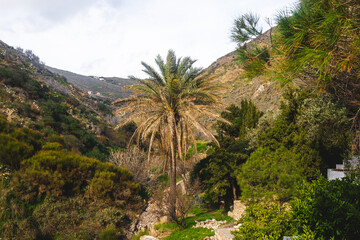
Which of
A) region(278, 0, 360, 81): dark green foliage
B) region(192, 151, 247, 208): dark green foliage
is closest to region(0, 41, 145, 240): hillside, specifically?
region(192, 151, 247, 208): dark green foliage

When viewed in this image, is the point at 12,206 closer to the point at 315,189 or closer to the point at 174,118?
the point at 174,118

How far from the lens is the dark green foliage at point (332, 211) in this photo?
319 cm

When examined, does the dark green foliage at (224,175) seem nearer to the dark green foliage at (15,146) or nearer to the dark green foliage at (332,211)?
the dark green foliage at (332,211)

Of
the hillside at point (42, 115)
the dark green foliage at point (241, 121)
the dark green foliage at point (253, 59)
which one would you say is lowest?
the dark green foliage at point (241, 121)

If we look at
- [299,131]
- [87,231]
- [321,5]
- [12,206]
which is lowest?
[87,231]

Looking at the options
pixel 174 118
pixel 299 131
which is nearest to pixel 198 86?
pixel 174 118

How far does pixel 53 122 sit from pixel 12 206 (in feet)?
39.6

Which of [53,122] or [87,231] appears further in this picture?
[53,122]

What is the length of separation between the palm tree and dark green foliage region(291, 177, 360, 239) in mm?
5799

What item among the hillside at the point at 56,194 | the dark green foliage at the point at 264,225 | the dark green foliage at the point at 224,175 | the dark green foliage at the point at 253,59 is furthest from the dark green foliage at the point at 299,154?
the hillside at the point at 56,194

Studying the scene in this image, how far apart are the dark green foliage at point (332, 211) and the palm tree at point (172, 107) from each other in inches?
228

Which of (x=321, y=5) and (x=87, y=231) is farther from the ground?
(x=321, y=5)

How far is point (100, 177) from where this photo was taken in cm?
1192

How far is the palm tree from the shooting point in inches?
382
